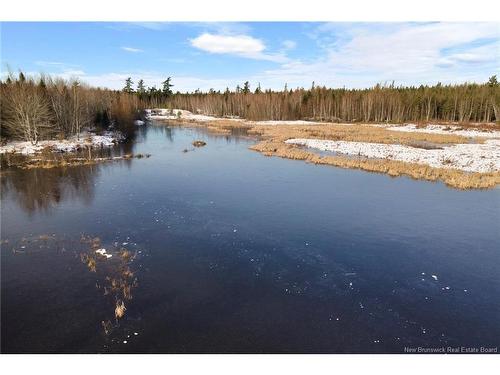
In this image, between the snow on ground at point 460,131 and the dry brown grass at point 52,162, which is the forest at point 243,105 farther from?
the snow on ground at point 460,131

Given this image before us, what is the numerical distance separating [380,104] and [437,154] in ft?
235

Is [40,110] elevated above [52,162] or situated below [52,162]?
above

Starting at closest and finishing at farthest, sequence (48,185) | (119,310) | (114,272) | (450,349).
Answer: (450,349)
(119,310)
(114,272)
(48,185)

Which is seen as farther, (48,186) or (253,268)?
(48,186)

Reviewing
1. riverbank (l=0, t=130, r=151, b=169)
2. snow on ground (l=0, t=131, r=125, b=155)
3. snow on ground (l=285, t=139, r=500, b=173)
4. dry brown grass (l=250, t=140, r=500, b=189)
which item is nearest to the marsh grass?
riverbank (l=0, t=130, r=151, b=169)

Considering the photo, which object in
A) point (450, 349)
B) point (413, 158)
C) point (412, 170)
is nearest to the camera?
point (450, 349)

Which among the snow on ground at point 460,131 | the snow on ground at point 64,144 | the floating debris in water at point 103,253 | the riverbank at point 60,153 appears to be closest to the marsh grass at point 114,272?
the floating debris in water at point 103,253

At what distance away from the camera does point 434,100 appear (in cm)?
9938

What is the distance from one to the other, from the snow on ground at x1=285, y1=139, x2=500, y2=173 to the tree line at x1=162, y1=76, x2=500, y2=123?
161ft

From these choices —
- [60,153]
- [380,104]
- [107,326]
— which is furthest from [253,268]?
[380,104]

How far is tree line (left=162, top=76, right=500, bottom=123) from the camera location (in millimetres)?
92625

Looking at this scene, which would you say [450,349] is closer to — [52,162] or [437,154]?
[437,154]

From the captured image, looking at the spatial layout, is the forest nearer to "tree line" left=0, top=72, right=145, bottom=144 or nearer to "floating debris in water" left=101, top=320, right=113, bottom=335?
"tree line" left=0, top=72, right=145, bottom=144

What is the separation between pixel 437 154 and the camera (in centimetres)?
4156
